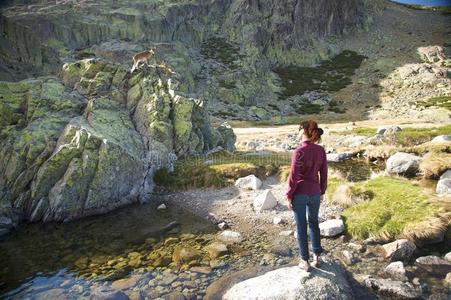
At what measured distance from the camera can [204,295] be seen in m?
9.35

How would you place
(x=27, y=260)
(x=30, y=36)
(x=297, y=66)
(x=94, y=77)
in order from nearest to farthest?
1. (x=27, y=260)
2. (x=94, y=77)
3. (x=30, y=36)
4. (x=297, y=66)

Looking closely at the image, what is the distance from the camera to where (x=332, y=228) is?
12531 millimetres

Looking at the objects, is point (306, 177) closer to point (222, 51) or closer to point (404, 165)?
point (404, 165)

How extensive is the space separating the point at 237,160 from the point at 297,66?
3711 inches

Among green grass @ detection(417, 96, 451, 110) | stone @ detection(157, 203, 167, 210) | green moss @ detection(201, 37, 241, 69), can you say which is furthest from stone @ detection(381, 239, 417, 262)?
green moss @ detection(201, 37, 241, 69)

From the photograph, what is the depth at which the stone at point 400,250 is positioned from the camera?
10.7 meters

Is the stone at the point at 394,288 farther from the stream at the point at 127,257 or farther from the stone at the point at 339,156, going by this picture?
the stone at the point at 339,156

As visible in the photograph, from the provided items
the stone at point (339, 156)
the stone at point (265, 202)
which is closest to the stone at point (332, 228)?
the stone at point (265, 202)

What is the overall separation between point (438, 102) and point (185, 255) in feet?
260

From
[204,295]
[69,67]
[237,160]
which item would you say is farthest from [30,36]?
[204,295]

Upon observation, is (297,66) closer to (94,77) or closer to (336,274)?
(94,77)

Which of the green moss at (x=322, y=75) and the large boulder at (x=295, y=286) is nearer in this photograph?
the large boulder at (x=295, y=286)

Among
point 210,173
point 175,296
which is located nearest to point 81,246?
point 175,296

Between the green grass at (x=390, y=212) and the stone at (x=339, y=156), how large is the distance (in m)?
10.5
